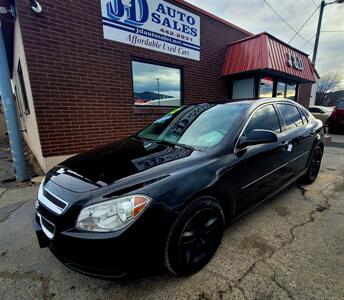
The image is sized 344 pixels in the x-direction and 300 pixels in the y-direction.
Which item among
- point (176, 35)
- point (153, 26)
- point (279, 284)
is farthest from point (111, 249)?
point (176, 35)

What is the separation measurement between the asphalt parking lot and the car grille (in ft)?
2.35

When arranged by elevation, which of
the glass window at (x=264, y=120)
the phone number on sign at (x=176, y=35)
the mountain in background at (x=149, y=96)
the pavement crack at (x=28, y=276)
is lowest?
the pavement crack at (x=28, y=276)

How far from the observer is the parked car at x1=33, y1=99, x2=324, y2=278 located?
149cm

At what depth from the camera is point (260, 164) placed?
97.7 inches

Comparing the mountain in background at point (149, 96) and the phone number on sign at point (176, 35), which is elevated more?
the phone number on sign at point (176, 35)

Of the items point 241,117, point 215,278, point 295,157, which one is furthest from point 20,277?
point 295,157

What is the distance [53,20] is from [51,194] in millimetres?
4101

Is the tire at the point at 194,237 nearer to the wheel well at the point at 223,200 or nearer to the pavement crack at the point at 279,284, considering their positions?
the wheel well at the point at 223,200

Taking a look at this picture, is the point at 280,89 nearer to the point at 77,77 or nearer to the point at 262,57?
the point at 262,57

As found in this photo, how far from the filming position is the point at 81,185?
5.56ft

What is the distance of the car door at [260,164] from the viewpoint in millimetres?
2258

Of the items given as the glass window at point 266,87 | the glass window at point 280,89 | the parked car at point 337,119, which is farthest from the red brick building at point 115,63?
the parked car at point 337,119

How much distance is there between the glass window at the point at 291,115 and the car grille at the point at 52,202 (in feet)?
9.68

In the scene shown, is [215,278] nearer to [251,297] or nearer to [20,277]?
[251,297]
